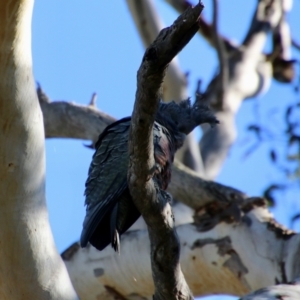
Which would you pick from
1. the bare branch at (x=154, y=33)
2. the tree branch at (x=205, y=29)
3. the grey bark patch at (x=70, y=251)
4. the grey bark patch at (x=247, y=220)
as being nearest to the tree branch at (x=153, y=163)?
the grey bark patch at (x=247, y=220)

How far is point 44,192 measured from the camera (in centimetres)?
231

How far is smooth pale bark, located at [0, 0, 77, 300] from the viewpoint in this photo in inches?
84.0

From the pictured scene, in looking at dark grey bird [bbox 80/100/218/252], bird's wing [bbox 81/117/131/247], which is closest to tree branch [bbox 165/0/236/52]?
dark grey bird [bbox 80/100/218/252]

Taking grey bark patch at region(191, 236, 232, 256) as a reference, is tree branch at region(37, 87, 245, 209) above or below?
above

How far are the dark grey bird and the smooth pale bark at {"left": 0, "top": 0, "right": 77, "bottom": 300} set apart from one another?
0.48 ft

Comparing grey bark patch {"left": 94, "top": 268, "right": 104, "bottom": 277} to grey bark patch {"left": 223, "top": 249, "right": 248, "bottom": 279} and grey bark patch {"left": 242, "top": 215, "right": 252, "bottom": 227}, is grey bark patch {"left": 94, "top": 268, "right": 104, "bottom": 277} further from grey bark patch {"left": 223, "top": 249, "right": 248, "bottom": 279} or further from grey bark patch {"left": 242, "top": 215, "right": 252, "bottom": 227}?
grey bark patch {"left": 242, "top": 215, "right": 252, "bottom": 227}

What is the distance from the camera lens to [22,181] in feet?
7.23

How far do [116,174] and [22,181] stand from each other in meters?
0.51

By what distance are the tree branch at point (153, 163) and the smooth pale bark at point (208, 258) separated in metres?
1.31

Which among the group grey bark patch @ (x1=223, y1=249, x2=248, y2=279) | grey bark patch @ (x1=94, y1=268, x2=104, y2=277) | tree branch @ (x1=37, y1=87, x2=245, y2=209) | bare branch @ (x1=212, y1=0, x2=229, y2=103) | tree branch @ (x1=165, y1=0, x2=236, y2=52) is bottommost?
grey bark patch @ (x1=223, y1=249, x2=248, y2=279)

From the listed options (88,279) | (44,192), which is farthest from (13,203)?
(88,279)

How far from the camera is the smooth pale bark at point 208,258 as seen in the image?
11.1ft

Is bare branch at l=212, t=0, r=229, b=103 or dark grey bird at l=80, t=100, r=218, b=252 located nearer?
dark grey bird at l=80, t=100, r=218, b=252

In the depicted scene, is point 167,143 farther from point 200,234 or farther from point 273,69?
point 273,69
